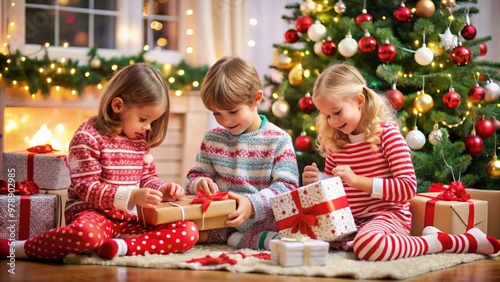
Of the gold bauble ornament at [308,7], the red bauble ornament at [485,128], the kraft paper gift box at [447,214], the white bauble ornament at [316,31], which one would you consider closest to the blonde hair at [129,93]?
the kraft paper gift box at [447,214]

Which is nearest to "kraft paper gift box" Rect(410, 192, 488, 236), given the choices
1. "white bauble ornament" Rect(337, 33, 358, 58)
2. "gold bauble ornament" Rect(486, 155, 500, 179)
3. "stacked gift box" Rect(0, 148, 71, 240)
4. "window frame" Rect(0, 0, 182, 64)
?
"gold bauble ornament" Rect(486, 155, 500, 179)

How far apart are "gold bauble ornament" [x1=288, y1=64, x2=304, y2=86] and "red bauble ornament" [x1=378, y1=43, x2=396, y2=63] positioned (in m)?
0.49

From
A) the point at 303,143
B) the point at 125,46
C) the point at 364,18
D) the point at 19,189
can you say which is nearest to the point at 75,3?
the point at 125,46

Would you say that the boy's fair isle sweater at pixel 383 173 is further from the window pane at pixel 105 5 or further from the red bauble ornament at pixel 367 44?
the window pane at pixel 105 5

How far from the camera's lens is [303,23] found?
3607 millimetres

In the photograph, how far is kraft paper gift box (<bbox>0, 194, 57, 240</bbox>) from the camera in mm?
2551

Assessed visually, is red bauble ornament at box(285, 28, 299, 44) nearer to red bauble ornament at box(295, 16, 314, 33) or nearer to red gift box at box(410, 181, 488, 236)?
red bauble ornament at box(295, 16, 314, 33)

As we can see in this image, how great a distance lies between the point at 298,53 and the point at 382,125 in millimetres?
1209

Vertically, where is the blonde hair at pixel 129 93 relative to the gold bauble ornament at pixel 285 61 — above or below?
below

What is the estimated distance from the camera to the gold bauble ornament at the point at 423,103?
10.5 feet

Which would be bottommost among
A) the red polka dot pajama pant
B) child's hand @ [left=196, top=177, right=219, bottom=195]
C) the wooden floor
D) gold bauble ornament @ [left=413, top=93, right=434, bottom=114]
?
the wooden floor

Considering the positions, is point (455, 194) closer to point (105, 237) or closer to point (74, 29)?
point (105, 237)

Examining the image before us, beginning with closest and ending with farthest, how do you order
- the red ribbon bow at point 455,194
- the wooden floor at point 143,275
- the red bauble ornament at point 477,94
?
the wooden floor at point 143,275 < the red ribbon bow at point 455,194 < the red bauble ornament at point 477,94

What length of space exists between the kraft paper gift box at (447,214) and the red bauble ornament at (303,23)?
1133 mm
